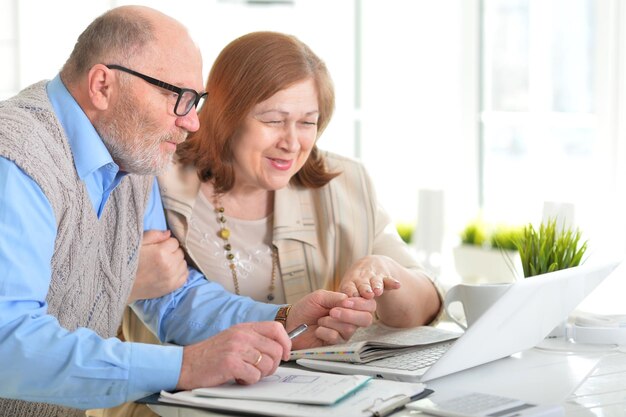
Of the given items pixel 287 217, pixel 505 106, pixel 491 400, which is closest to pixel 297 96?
pixel 287 217

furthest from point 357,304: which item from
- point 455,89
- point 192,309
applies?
point 455,89

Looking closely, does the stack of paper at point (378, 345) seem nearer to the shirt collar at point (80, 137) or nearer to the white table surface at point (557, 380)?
the white table surface at point (557, 380)

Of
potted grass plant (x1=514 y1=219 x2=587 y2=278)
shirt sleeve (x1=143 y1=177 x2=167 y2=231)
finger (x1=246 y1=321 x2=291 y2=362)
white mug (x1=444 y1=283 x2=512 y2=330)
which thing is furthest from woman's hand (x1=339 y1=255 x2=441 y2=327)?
shirt sleeve (x1=143 y1=177 x2=167 y2=231)

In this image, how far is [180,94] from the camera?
1912 mm

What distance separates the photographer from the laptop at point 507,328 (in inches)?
65.8

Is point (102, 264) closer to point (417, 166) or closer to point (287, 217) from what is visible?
point (287, 217)

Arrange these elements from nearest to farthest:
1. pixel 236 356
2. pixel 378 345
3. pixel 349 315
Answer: pixel 236 356, pixel 378 345, pixel 349 315

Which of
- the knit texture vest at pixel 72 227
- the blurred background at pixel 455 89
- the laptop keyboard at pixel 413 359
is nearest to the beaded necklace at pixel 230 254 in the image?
the knit texture vest at pixel 72 227

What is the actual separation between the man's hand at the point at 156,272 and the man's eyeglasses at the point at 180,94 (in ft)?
1.25

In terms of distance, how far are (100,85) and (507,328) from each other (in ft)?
2.95

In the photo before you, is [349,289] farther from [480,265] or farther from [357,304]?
[480,265]

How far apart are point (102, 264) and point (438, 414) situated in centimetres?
87

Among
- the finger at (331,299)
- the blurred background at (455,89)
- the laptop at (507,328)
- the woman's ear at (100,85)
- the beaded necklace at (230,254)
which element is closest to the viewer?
the laptop at (507,328)

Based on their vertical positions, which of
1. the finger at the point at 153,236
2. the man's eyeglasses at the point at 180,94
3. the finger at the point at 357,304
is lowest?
the finger at the point at 357,304
